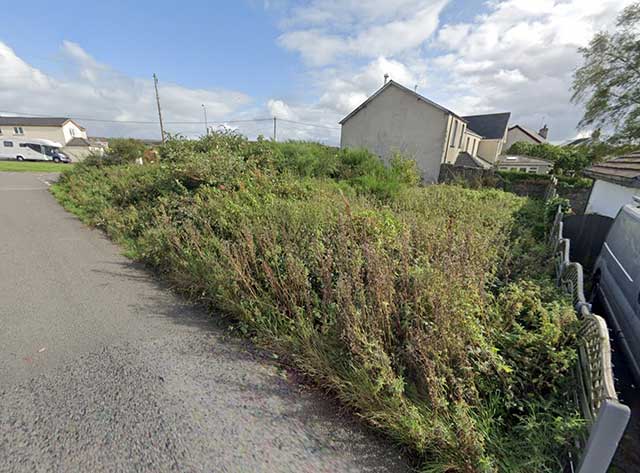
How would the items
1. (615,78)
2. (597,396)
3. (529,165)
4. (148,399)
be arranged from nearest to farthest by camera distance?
(597,396), (148,399), (615,78), (529,165)

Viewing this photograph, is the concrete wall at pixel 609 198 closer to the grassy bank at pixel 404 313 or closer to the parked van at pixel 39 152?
the grassy bank at pixel 404 313

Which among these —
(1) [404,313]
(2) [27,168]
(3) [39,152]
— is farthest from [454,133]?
(3) [39,152]

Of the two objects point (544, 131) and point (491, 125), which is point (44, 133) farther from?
point (544, 131)

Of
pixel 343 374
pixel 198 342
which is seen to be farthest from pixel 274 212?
pixel 343 374

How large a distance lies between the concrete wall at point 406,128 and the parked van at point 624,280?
14304 millimetres

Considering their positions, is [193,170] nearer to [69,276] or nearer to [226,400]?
[69,276]

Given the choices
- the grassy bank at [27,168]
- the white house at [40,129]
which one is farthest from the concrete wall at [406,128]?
the white house at [40,129]

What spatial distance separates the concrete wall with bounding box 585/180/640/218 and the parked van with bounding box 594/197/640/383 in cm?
205

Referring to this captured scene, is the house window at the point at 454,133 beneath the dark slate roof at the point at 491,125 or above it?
beneath

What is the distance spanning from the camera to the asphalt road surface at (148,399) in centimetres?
184

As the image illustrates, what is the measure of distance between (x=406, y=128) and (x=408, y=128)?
0.51 ft

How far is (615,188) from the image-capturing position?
7.08 metres

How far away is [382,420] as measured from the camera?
6.81 ft

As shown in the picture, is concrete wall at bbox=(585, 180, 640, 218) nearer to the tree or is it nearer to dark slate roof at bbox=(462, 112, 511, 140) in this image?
the tree
